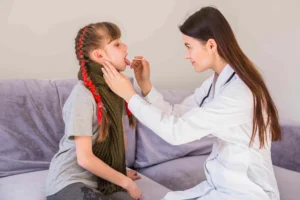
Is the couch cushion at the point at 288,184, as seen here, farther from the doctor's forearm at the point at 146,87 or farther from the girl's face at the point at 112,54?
the girl's face at the point at 112,54

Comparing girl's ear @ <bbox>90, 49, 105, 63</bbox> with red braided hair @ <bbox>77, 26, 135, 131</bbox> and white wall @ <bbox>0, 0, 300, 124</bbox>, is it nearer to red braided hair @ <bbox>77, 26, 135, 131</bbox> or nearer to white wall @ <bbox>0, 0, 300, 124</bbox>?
red braided hair @ <bbox>77, 26, 135, 131</bbox>

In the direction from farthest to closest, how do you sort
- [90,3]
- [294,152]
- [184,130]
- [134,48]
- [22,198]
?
[134,48], [90,3], [294,152], [22,198], [184,130]

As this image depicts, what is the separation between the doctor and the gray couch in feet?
1.14

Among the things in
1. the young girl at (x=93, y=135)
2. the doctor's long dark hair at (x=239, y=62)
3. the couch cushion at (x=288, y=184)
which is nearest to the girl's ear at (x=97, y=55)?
the young girl at (x=93, y=135)

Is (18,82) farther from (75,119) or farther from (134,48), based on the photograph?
(134,48)

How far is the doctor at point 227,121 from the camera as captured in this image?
1.06m

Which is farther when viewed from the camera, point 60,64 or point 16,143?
point 60,64

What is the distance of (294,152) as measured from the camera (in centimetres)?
183

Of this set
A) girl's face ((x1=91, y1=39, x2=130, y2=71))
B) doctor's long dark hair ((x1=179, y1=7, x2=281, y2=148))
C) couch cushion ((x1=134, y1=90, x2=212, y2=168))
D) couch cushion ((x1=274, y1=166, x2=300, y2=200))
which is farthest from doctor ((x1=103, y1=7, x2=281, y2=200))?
couch cushion ((x1=134, y1=90, x2=212, y2=168))

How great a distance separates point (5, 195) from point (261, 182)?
885mm

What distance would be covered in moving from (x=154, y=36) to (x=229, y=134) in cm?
127

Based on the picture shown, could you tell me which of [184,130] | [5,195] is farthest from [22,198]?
[184,130]

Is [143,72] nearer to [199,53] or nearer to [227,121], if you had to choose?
[199,53]

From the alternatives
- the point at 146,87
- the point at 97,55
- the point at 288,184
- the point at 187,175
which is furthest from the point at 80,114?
the point at 288,184
